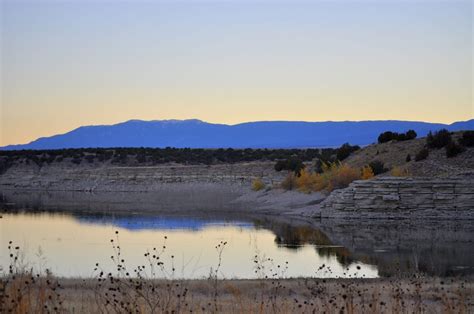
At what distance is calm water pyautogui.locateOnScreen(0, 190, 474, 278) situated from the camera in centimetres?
1725

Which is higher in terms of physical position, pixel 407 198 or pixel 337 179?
pixel 337 179

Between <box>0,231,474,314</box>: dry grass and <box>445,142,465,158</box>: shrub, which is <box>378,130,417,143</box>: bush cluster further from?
<box>0,231,474,314</box>: dry grass

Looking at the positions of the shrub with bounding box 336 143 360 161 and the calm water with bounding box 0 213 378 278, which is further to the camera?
the shrub with bounding box 336 143 360 161

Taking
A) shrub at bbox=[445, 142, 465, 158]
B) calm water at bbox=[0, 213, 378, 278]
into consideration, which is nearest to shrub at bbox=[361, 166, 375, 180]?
shrub at bbox=[445, 142, 465, 158]

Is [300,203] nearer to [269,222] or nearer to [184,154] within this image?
[269,222]

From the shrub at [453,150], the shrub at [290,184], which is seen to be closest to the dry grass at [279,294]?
the shrub at [453,150]

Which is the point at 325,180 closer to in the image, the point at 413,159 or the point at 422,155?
the point at 413,159

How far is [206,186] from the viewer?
4925 cm

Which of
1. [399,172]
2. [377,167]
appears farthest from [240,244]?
[377,167]

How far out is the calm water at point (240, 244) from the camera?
1725 centimetres

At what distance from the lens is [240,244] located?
22172 millimetres

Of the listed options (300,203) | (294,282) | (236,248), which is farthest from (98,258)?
(300,203)

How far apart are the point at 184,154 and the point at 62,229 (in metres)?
48.7

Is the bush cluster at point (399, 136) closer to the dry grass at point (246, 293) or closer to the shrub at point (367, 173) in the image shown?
the shrub at point (367, 173)
